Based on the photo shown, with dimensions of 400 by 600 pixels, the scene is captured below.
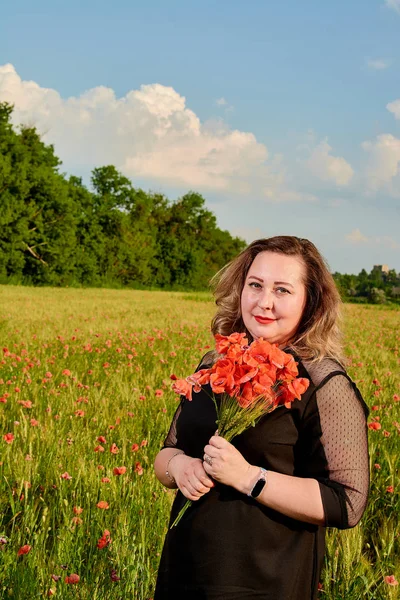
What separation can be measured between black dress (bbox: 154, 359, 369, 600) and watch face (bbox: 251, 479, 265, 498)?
71mm

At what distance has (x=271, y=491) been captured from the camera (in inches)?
71.4

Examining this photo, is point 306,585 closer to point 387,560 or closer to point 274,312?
point 274,312

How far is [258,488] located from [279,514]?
0.15 m

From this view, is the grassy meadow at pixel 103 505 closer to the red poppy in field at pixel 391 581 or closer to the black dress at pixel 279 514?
the red poppy in field at pixel 391 581

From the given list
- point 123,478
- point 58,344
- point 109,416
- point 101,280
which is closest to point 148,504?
point 123,478

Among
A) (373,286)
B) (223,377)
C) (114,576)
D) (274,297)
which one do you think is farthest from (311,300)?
(373,286)

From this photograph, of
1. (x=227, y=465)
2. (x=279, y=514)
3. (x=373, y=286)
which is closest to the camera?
(x=227, y=465)

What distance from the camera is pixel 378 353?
962 cm

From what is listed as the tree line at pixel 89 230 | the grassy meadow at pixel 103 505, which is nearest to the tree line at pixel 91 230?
the tree line at pixel 89 230

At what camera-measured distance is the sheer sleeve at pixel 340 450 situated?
1890 mm

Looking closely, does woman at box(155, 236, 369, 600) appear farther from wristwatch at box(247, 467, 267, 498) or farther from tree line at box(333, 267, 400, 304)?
tree line at box(333, 267, 400, 304)

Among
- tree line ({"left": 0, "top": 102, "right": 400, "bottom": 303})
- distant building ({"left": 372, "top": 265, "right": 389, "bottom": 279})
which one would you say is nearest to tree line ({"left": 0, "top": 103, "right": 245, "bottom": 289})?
tree line ({"left": 0, "top": 102, "right": 400, "bottom": 303})

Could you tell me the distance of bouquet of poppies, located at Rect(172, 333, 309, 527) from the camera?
1641 mm

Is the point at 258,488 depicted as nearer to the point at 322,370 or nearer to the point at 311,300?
the point at 322,370
